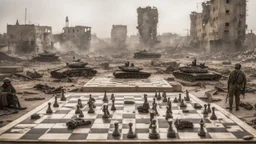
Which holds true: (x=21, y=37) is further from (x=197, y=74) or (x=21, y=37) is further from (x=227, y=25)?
(x=197, y=74)

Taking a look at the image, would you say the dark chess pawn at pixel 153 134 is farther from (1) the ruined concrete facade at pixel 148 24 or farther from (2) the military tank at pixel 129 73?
(1) the ruined concrete facade at pixel 148 24

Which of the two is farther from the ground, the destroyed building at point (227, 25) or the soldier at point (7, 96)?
the destroyed building at point (227, 25)

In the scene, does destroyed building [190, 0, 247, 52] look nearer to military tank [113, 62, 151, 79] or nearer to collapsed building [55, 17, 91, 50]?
collapsed building [55, 17, 91, 50]

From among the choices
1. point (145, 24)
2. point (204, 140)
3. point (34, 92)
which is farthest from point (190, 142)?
point (145, 24)

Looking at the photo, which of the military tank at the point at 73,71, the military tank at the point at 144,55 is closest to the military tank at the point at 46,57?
the military tank at the point at 144,55

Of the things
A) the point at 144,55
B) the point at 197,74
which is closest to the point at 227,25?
the point at 144,55

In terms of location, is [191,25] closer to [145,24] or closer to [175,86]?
[145,24]
